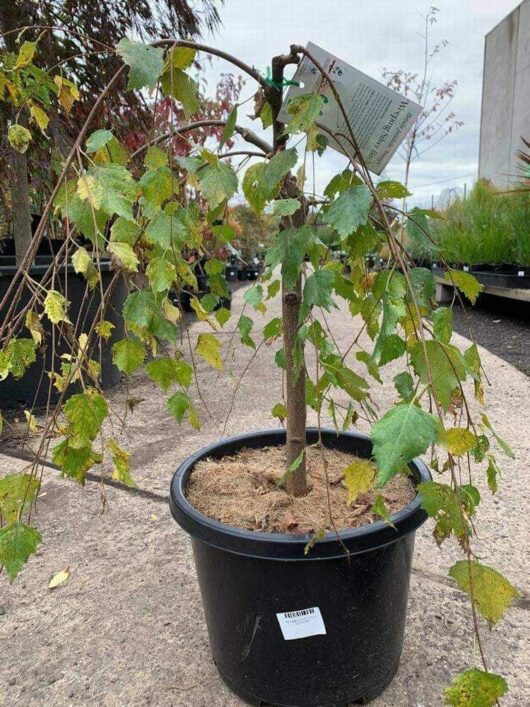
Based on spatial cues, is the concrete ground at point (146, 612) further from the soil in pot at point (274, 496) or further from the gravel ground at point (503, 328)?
the gravel ground at point (503, 328)

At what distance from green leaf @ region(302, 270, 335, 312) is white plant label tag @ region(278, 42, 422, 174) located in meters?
0.22

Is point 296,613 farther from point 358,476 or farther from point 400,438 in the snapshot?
point 400,438

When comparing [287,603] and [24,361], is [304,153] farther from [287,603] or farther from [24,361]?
[287,603]

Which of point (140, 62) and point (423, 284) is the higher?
point (140, 62)

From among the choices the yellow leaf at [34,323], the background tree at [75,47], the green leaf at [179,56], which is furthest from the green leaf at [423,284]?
the background tree at [75,47]

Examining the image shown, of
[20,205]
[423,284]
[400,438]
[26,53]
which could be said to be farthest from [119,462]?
[20,205]

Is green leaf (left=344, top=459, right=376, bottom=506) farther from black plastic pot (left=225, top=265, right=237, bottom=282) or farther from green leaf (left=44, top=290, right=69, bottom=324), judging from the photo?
black plastic pot (left=225, top=265, right=237, bottom=282)

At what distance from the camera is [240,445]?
4.13 feet

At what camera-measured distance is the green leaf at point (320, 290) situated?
0.68 metres

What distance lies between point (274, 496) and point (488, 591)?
487 mm

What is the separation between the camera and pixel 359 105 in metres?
0.83

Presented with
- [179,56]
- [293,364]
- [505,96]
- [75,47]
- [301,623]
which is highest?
[505,96]

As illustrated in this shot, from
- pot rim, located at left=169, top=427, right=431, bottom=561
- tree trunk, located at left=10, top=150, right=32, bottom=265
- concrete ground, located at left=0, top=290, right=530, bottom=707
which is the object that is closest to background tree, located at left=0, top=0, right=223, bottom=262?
tree trunk, located at left=10, top=150, right=32, bottom=265

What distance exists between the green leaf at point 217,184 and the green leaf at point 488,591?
0.54 m
